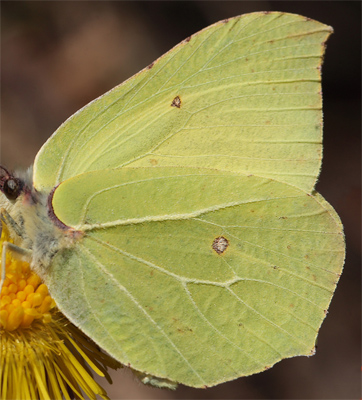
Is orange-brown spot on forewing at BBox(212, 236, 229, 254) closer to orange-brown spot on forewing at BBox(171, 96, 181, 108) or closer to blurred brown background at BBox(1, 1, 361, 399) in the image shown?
orange-brown spot on forewing at BBox(171, 96, 181, 108)

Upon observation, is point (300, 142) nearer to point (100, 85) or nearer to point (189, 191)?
point (189, 191)

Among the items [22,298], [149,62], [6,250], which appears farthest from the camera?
[149,62]

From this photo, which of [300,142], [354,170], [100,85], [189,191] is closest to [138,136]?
[189,191]

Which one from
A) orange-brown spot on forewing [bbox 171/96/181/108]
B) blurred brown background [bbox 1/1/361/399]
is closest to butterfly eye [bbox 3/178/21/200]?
orange-brown spot on forewing [bbox 171/96/181/108]

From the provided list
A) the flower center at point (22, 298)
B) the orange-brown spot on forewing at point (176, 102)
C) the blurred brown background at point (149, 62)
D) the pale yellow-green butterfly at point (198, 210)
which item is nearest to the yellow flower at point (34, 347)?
the flower center at point (22, 298)

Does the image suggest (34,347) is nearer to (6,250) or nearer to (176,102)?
(6,250)

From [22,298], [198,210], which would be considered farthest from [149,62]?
[22,298]
